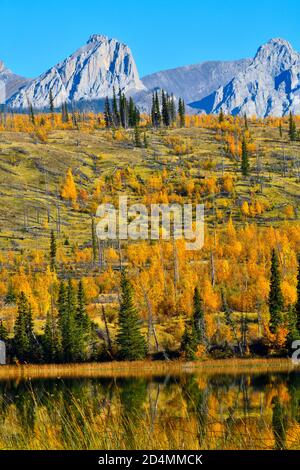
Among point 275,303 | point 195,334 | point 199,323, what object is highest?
point 275,303

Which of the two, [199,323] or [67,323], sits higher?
[67,323]

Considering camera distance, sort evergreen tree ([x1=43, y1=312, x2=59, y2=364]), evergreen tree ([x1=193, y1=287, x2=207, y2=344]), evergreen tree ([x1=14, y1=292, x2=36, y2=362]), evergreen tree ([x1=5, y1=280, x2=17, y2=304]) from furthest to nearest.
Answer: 1. evergreen tree ([x1=5, y1=280, x2=17, y2=304])
2. evergreen tree ([x1=193, y1=287, x2=207, y2=344])
3. evergreen tree ([x1=43, y1=312, x2=59, y2=364])
4. evergreen tree ([x1=14, y1=292, x2=36, y2=362])

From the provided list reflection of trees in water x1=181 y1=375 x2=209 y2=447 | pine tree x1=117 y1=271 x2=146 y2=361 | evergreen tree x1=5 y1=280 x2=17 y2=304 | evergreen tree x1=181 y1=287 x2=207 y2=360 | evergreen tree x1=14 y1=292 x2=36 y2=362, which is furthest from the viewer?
evergreen tree x1=5 y1=280 x2=17 y2=304

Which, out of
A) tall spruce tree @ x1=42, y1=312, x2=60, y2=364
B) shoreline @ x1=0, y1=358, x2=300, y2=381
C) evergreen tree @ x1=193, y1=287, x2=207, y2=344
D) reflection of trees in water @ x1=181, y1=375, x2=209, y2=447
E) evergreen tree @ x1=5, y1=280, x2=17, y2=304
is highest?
reflection of trees in water @ x1=181, y1=375, x2=209, y2=447

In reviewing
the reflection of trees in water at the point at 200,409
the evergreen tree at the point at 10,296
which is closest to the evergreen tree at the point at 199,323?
the evergreen tree at the point at 10,296

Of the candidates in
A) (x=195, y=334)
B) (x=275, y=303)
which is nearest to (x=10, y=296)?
(x=195, y=334)

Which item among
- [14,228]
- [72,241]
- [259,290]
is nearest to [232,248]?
[259,290]

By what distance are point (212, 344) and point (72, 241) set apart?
8106cm

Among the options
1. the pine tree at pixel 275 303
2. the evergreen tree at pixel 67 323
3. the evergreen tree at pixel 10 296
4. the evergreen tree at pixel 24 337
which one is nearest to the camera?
the evergreen tree at pixel 67 323

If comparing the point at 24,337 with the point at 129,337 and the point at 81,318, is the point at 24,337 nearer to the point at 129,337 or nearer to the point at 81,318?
the point at 81,318

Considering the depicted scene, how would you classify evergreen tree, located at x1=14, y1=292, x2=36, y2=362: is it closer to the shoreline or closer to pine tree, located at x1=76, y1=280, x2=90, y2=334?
the shoreline

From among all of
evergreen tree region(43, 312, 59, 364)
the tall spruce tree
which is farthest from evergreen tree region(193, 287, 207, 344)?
evergreen tree region(43, 312, 59, 364)

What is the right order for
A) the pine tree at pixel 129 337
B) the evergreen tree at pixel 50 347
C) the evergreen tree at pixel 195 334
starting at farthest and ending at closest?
the evergreen tree at pixel 50 347 → the pine tree at pixel 129 337 → the evergreen tree at pixel 195 334

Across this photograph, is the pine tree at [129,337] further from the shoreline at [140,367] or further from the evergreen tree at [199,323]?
the evergreen tree at [199,323]
